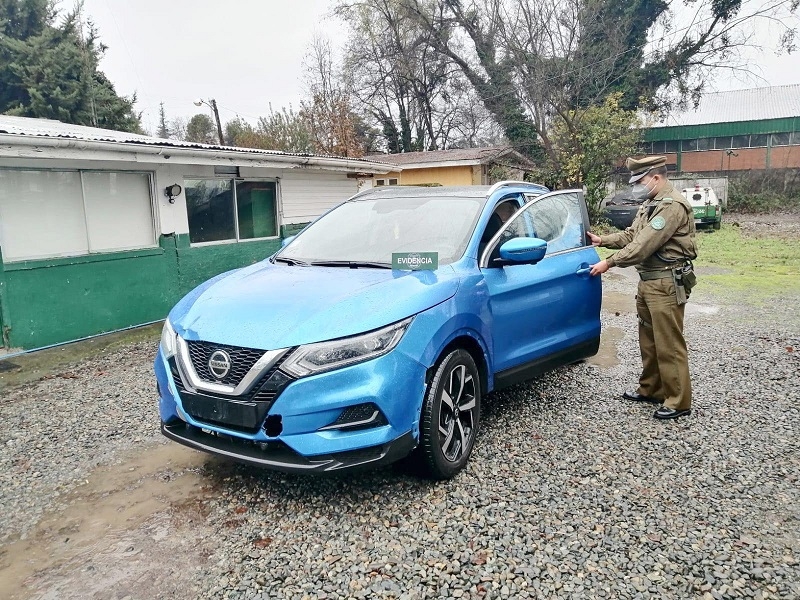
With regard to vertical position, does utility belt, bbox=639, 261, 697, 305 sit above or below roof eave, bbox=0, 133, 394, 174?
below

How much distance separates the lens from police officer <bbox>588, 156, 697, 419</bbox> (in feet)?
13.7

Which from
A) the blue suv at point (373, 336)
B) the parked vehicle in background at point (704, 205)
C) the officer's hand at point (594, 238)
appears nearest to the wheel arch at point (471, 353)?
the blue suv at point (373, 336)

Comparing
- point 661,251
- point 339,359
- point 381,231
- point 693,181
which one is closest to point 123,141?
point 381,231

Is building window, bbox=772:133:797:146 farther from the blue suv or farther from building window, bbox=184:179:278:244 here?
the blue suv

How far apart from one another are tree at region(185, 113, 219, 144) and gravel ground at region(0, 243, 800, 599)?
39.9m

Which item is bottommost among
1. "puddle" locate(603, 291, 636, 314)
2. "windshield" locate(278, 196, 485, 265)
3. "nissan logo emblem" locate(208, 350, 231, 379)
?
"puddle" locate(603, 291, 636, 314)

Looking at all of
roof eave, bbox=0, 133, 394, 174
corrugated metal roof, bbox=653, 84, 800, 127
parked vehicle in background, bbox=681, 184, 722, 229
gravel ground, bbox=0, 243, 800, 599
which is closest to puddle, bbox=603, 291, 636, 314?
gravel ground, bbox=0, 243, 800, 599

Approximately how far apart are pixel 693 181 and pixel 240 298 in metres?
25.4

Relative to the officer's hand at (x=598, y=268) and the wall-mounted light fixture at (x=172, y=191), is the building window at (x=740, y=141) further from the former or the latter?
the officer's hand at (x=598, y=268)

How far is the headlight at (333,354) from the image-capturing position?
108 inches

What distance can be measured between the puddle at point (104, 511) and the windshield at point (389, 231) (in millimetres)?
1645

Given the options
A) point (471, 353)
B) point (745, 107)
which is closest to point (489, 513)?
point (471, 353)

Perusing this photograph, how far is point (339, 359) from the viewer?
9.13ft

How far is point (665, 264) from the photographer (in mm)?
4277
